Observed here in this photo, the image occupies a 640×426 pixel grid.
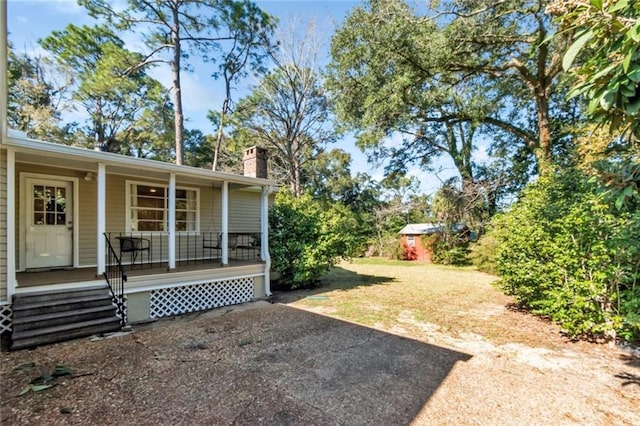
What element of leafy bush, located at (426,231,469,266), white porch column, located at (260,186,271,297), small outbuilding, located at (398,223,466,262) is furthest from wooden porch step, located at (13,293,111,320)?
small outbuilding, located at (398,223,466,262)

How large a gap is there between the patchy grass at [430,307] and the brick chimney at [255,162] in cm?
387

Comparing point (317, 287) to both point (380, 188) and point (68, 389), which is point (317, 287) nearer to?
point (68, 389)

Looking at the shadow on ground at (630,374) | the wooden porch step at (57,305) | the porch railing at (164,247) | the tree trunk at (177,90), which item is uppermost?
the tree trunk at (177,90)

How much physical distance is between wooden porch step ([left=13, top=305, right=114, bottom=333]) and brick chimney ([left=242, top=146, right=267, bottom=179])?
5.39 metres

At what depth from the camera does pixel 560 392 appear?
11.0 feet

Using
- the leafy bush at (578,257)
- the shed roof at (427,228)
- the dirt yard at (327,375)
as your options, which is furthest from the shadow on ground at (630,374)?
the shed roof at (427,228)

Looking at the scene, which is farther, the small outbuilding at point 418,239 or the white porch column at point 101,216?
the small outbuilding at point 418,239

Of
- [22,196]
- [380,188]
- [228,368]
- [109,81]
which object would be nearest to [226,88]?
[109,81]

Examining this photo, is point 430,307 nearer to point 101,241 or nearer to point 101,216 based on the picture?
point 101,241

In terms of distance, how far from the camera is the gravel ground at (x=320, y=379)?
2.91m

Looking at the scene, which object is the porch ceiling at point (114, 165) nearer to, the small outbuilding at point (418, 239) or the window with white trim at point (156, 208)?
the window with white trim at point (156, 208)

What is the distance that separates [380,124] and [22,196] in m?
12.1

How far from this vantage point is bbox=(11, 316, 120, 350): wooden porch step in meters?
4.37

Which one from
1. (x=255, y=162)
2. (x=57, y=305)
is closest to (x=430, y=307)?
(x=255, y=162)
